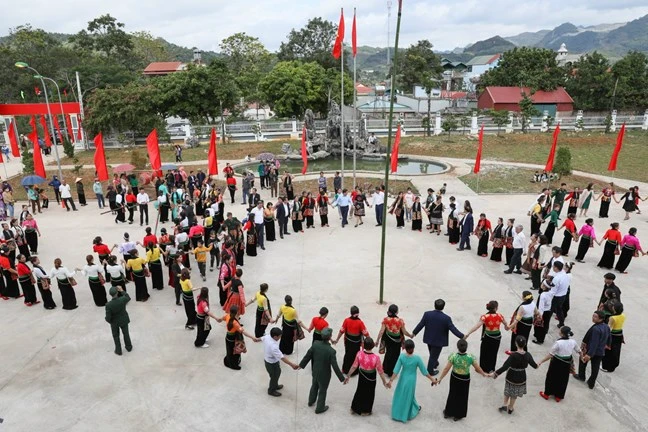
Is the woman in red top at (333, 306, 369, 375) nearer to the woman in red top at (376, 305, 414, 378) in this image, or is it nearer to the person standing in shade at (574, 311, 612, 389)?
the woman in red top at (376, 305, 414, 378)

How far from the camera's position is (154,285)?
10617 mm

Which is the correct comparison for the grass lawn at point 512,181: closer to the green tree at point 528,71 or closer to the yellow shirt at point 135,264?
the yellow shirt at point 135,264

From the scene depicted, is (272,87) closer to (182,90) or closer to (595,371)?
(182,90)

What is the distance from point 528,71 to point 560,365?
152 feet

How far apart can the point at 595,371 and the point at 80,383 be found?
788 cm

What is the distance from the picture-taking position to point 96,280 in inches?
378

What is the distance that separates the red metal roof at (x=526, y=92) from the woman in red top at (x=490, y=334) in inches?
1608

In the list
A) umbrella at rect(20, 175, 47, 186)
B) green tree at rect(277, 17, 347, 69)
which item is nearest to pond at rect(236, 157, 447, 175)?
umbrella at rect(20, 175, 47, 186)

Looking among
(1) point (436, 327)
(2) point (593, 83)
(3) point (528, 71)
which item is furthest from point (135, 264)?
(3) point (528, 71)

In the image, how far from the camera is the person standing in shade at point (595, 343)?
6.75 m

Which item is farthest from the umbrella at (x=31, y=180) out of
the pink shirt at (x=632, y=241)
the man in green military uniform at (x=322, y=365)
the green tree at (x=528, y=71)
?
the green tree at (x=528, y=71)

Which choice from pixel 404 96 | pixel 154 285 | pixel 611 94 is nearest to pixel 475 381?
pixel 154 285

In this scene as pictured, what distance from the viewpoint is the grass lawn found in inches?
781

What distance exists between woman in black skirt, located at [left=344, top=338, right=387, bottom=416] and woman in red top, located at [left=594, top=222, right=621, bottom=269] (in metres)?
7.63
